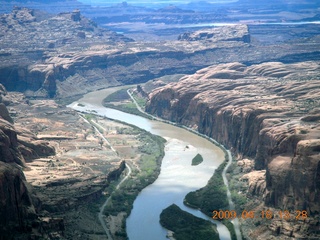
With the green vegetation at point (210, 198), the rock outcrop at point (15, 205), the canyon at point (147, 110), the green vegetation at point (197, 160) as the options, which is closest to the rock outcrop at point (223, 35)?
the canyon at point (147, 110)

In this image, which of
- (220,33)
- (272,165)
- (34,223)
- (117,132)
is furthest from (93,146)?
(220,33)

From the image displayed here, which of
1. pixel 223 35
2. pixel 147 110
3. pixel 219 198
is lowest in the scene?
pixel 147 110

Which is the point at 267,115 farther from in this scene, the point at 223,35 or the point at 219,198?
the point at 223,35

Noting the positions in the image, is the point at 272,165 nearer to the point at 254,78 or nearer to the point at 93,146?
the point at 93,146

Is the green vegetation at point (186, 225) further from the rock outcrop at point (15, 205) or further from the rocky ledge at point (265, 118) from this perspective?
the rock outcrop at point (15, 205)

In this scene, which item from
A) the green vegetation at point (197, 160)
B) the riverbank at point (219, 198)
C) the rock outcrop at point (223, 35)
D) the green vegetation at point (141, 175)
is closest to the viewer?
the riverbank at point (219, 198)

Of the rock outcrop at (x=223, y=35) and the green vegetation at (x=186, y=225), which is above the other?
the green vegetation at (x=186, y=225)

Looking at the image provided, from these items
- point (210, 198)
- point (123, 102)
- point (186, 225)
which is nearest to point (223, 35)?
point (123, 102)
